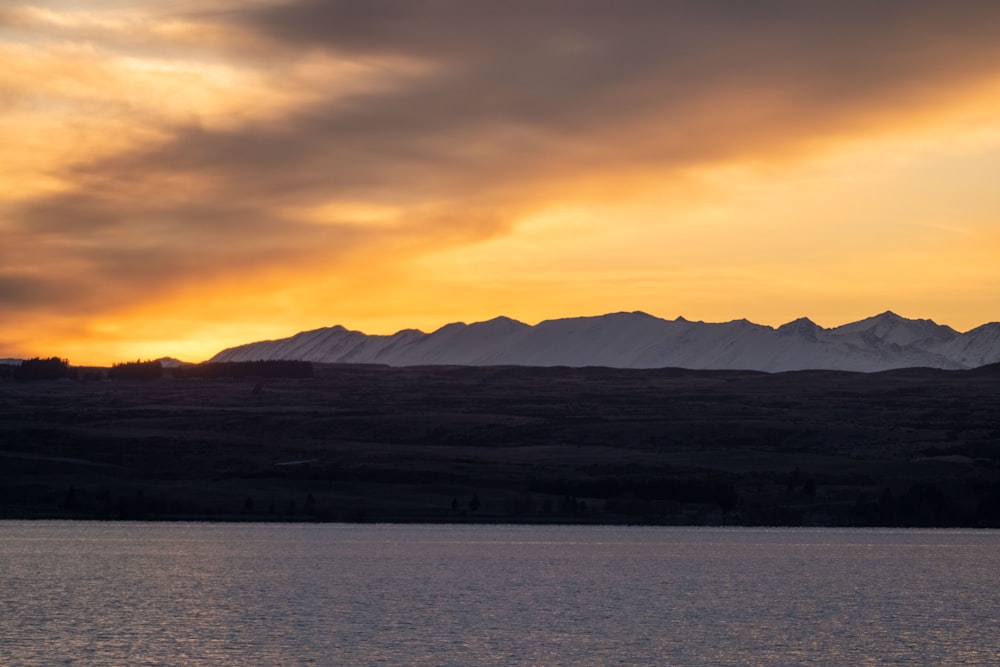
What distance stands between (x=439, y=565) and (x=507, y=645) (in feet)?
133

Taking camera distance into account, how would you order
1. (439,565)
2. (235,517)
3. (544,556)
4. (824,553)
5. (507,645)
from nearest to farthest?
1. (507,645)
2. (439,565)
3. (544,556)
4. (824,553)
5. (235,517)

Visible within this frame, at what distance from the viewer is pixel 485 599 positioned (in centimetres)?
8631

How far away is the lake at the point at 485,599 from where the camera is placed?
6556 centimetres

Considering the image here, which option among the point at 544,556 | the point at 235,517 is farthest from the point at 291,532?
the point at 544,556

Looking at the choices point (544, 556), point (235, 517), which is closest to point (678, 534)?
point (544, 556)

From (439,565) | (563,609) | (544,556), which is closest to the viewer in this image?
(563,609)

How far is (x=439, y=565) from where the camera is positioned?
107625 mm

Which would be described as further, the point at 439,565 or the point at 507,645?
the point at 439,565

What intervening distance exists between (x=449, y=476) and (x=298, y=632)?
106m

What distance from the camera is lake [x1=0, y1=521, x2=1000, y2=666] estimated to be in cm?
6556

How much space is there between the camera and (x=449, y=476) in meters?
176

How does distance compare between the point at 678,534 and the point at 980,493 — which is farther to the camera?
the point at 980,493

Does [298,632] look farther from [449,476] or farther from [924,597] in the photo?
[449,476]

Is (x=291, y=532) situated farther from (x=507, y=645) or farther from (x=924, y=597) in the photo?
(x=507, y=645)
